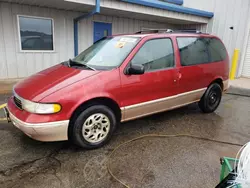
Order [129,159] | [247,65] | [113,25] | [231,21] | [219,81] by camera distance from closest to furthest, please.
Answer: [129,159]
[219,81]
[113,25]
[231,21]
[247,65]

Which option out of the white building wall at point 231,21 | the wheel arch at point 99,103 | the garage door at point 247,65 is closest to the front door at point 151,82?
the wheel arch at point 99,103

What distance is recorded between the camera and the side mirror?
120 inches

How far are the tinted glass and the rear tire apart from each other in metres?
0.62

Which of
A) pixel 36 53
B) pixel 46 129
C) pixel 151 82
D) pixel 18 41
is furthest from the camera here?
pixel 36 53

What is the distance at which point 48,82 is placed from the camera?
2.90m

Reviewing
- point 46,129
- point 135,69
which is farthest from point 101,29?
point 46,129

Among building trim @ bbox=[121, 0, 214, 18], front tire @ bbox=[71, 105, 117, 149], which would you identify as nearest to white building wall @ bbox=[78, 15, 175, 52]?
building trim @ bbox=[121, 0, 214, 18]

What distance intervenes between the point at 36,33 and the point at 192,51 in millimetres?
5749

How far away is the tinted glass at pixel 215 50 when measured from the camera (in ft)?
14.7

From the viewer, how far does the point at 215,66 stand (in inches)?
176

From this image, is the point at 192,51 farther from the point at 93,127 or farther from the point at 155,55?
the point at 93,127

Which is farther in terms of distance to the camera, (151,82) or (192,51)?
(192,51)

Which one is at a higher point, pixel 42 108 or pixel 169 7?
pixel 169 7

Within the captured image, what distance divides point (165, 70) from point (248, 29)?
7763 mm
